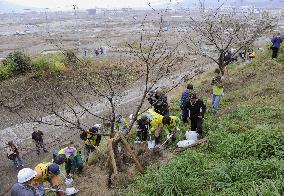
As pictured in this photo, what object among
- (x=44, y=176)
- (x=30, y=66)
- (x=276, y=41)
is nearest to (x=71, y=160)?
(x=44, y=176)

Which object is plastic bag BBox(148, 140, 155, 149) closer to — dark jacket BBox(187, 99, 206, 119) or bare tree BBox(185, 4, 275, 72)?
dark jacket BBox(187, 99, 206, 119)

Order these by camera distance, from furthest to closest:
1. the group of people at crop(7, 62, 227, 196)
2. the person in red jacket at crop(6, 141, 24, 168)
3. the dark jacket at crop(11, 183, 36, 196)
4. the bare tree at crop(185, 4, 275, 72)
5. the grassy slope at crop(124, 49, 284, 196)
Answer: the bare tree at crop(185, 4, 275, 72) → the person in red jacket at crop(6, 141, 24, 168) → the group of people at crop(7, 62, 227, 196) → the grassy slope at crop(124, 49, 284, 196) → the dark jacket at crop(11, 183, 36, 196)

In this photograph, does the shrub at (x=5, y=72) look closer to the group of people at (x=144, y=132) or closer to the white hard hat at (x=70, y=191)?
the group of people at (x=144, y=132)

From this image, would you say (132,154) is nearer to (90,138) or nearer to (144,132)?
(144,132)

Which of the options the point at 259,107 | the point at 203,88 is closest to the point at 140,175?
the point at 259,107

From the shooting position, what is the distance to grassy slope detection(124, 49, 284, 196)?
276 inches

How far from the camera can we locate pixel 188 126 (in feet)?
39.4

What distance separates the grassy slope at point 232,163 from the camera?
7.00 meters

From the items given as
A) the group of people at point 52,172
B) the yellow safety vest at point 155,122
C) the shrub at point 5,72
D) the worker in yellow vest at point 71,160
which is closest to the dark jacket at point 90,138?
the group of people at point 52,172

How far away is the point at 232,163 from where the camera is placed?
7770mm

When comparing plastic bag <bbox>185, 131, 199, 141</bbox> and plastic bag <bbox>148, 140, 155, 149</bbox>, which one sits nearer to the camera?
plastic bag <bbox>148, 140, 155, 149</bbox>

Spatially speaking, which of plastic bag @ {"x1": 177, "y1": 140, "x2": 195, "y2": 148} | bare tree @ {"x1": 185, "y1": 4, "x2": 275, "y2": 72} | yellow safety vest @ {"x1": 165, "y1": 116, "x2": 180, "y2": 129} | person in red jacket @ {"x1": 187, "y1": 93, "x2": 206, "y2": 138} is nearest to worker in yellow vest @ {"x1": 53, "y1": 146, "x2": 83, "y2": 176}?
yellow safety vest @ {"x1": 165, "y1": 116, "x2": 180, "y2": 129}

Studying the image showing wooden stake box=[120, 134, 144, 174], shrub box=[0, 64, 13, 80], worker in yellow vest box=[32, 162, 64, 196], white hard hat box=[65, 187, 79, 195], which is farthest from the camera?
shrub box=[0, 64, 13, 80]

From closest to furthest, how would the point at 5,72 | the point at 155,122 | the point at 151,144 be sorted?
the point at 155,122, the point at 151,144, the point at 5,72
